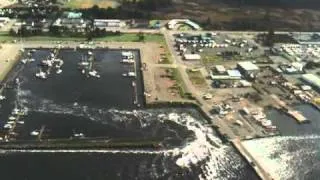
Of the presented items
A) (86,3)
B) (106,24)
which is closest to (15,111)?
(106,24)

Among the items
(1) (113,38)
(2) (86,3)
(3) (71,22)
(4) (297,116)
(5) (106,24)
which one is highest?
(2) (86,3)

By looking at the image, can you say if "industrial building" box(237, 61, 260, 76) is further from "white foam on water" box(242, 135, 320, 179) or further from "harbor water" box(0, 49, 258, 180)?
"white foam on water" box(242, 135, 320, 179)

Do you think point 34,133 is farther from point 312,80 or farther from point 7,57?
point 312,80

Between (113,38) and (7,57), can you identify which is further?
(113,38)

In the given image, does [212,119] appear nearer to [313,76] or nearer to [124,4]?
[313,76]

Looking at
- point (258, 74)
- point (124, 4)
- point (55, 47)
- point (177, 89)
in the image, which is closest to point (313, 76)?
point (258, 74)

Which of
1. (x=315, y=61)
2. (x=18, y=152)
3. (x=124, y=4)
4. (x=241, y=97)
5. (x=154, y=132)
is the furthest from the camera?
(x=124, y=4)
